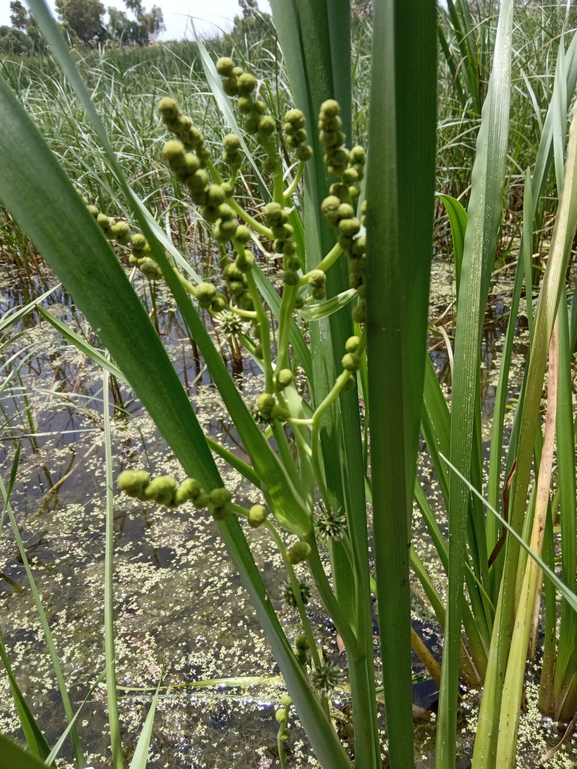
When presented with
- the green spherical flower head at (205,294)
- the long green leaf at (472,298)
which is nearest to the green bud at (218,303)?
the green spherical flower head at (205,294)

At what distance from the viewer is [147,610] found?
3.60ft

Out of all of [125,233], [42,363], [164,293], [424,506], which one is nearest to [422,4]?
[125,233]

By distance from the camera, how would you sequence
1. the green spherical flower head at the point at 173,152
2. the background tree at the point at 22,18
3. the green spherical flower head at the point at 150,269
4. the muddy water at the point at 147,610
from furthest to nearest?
the background tree at the point at 22,18, the muddy water at the point at 147,610, the green spherical flower head at the point at 150,269, the green spherical flower head at the point at 173,152

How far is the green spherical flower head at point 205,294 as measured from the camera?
318mm

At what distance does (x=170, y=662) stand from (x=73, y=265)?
894 mm

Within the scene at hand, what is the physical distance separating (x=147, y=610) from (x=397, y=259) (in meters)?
1.00

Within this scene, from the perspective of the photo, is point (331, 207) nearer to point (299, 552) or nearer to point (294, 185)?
point (294, 185)

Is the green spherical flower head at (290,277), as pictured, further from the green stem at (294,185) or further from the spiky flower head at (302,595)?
the spiky flower head at (302,595)

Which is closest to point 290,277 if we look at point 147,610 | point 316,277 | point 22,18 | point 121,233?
point 316,277

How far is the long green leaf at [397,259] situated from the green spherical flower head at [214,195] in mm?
79

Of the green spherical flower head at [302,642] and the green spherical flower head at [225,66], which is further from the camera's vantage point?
the green spherical flower head at [302,642]

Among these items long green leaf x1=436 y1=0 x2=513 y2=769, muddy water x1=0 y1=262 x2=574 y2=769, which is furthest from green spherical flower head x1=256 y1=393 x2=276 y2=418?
muddy water x1=0 y1=262 x2=574 y2=769

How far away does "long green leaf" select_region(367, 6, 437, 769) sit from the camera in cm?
29

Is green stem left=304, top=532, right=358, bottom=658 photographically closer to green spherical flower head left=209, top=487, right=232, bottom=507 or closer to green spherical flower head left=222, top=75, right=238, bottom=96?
green spherical flower head left=209, top=487, right=232, bottom=507
